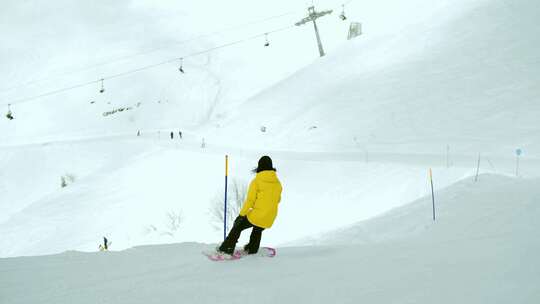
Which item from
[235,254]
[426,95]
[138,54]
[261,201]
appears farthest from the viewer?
[138,54]

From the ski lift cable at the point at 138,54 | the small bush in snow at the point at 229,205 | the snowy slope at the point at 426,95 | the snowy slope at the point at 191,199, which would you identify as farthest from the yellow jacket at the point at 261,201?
the ski lift cable at the point at 138,54

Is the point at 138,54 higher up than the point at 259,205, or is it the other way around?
the point at 138,54

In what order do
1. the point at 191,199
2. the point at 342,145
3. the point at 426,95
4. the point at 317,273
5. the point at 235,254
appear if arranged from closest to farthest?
the point at 317,273
the point at 235,254
the point at 191,199
the point at 342,145
the point at 426,95

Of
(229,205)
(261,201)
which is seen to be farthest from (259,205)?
(229,205)

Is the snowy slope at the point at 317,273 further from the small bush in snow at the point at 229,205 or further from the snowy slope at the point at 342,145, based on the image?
the small bush in snow at the point at 229,205

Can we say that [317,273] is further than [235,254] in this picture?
No

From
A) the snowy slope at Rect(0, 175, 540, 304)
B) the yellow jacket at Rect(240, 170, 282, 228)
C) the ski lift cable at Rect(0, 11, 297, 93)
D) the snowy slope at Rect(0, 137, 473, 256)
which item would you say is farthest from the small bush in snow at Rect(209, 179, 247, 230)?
the ski lift cable at Rect(0, 11, 297, 93)

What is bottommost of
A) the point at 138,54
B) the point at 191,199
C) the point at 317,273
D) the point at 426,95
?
the point at 191,199

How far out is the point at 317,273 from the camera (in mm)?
5445

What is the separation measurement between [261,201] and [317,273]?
142 cm

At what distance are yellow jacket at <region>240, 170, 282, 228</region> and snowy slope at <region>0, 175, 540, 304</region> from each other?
0.61 m

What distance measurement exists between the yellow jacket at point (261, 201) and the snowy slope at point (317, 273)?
0.61m

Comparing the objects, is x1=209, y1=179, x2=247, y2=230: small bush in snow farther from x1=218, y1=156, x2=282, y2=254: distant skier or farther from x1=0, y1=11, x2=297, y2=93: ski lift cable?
x1=0, y1=11, x2=297, y2=93: ski lift cable

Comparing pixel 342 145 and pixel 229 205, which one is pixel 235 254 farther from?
pixel 342 145
